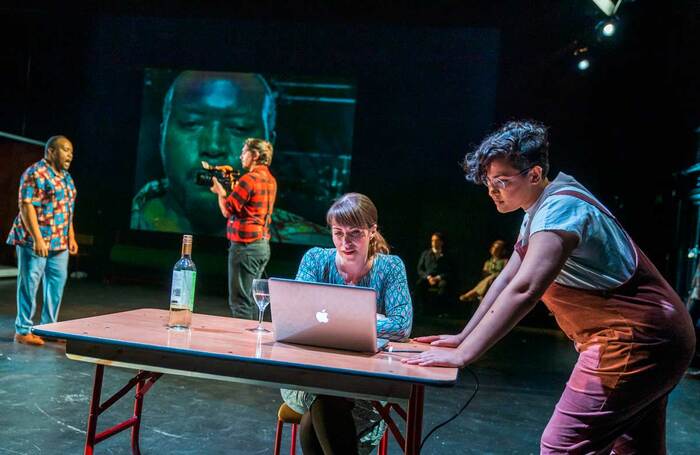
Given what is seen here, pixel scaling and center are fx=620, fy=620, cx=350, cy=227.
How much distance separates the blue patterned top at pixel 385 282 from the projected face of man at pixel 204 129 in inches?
260

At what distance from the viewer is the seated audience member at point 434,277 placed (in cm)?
766

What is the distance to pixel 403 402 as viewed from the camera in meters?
1.48

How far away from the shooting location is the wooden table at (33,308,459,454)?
1474mm

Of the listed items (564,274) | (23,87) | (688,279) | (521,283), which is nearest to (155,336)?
(521,283)

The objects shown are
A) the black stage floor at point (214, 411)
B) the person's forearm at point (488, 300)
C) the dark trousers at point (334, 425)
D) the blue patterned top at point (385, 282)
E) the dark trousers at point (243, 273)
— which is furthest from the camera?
the dark trousers at point (243, 273)

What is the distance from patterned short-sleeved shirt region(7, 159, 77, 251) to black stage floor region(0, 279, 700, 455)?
2.43 feet

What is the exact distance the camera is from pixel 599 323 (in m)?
1.50

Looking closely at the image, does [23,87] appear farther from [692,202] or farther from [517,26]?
[692,202]

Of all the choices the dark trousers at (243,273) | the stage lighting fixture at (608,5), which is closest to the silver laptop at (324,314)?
the dark trousers at (243,273)

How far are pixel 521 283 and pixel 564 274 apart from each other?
0.50ft

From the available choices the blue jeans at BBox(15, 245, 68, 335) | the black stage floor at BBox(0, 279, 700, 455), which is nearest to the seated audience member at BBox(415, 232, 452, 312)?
the black stage floor at BBox(0, 279, 700, 455)

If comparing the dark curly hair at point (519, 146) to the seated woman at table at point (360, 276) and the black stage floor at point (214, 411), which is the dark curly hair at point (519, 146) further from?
the black stage floor at point (214, 411)

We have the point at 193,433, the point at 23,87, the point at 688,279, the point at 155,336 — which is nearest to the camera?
the point at 155,336

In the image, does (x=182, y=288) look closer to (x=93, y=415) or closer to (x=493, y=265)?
(x=93, y=415)
